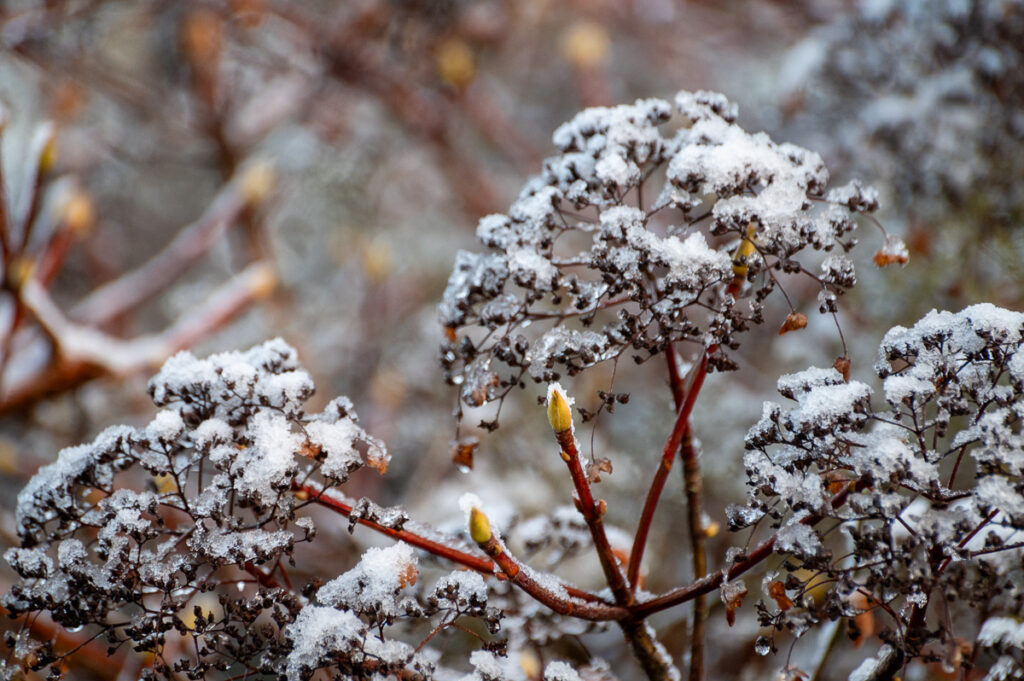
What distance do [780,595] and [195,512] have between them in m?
0.67

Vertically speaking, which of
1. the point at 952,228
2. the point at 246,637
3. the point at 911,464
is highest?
the point at 952,228

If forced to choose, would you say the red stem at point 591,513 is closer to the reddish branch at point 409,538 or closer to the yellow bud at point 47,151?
the reddish branch at point 409,538

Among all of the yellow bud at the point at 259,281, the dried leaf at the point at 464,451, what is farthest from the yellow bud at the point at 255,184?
the dried leaf at the point at 464,451

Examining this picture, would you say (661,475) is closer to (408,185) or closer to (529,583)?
(529,583)

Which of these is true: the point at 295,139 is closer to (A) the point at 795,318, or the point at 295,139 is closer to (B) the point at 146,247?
(B) the point at 146,247

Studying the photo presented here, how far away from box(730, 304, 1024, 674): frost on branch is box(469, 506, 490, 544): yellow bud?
28 cm

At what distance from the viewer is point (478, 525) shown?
0.71m

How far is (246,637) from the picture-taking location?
0.76m

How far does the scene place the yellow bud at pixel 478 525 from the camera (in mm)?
707

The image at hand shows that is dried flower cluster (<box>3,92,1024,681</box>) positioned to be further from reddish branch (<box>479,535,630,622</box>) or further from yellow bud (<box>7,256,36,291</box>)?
yellow bud (<box>7,256,36,291</box>)

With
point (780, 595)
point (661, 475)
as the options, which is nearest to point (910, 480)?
point (780, 595)

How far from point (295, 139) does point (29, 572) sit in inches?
198

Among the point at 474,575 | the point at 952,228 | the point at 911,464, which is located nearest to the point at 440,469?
the point at 952,228

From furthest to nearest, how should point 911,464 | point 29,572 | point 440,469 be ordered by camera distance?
point 440,469 → point 29,572 → point 911,464
